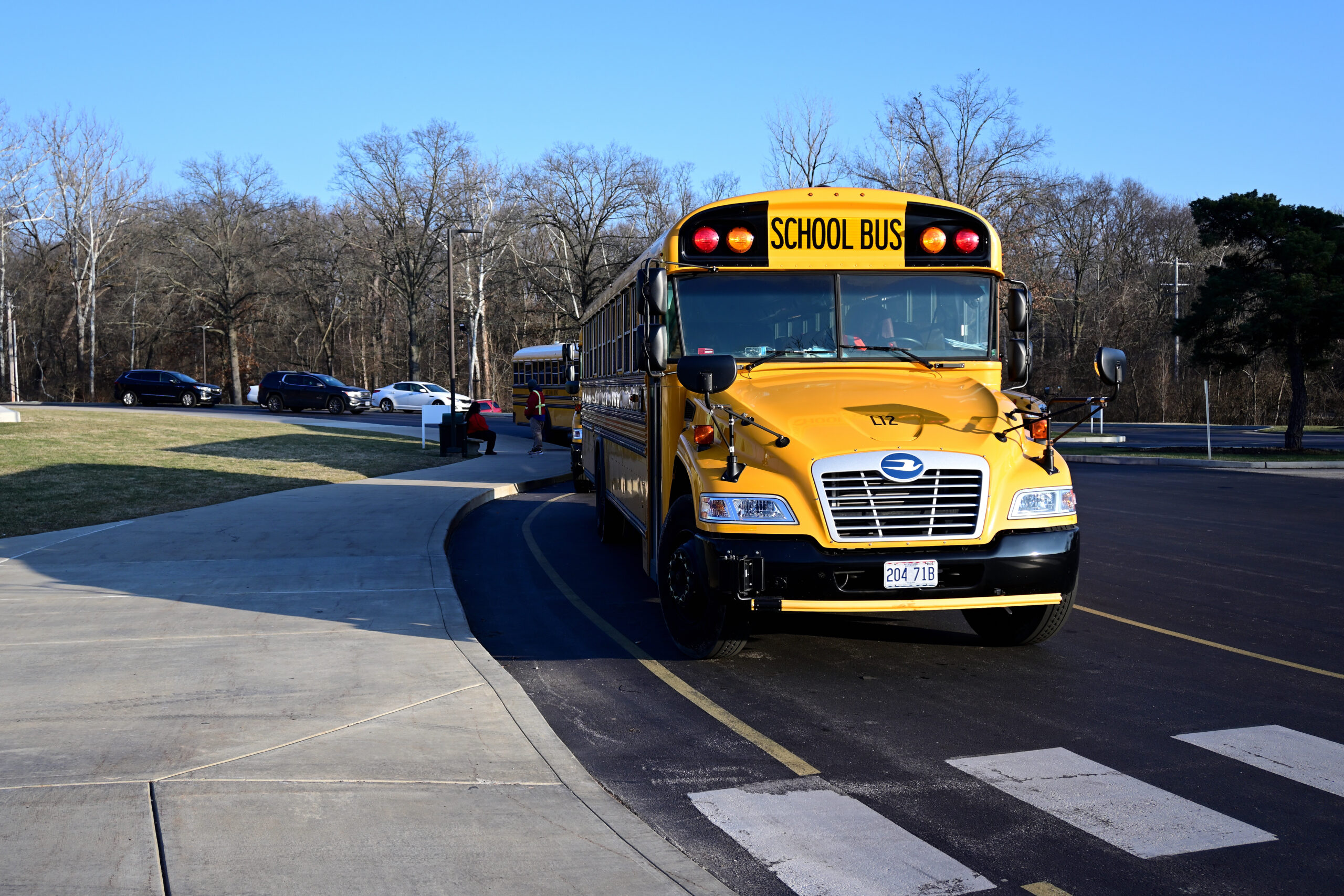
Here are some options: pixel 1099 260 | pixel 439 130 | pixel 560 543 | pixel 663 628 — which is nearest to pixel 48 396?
pixel 439 130

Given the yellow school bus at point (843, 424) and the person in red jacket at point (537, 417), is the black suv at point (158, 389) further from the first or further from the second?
the yellow school bus at point (843, 424)

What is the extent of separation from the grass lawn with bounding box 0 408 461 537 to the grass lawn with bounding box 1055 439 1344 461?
15213 millimetres

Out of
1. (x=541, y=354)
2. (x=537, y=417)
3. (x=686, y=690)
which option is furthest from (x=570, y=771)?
(x=541, y=354)

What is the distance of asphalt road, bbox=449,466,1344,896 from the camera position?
156 inches

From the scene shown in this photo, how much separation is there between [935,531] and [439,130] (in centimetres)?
6591

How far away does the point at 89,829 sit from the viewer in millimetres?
3875

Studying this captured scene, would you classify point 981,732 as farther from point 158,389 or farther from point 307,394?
point 158,389

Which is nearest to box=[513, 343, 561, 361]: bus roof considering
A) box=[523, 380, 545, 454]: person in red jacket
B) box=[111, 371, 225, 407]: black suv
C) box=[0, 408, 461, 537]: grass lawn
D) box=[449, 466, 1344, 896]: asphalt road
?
box=[523, 380, 545, 454]: person in red jacket

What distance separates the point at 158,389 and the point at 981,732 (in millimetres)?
53829

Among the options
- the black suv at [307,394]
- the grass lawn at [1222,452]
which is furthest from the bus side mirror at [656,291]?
the black suv at [307,394]

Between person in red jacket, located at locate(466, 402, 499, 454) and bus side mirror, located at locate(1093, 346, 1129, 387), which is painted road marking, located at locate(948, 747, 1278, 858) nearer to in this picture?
bus side mirror, located at locate(1093, 346, 1129, 387)

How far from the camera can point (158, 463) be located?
68.5ft

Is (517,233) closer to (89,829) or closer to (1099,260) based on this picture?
(1099,260)

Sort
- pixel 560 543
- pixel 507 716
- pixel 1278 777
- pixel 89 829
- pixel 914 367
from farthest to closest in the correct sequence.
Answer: pixel 560 543, pixel 914 367, pixel 507 716, pixel 1278 777, pixel 89 829
